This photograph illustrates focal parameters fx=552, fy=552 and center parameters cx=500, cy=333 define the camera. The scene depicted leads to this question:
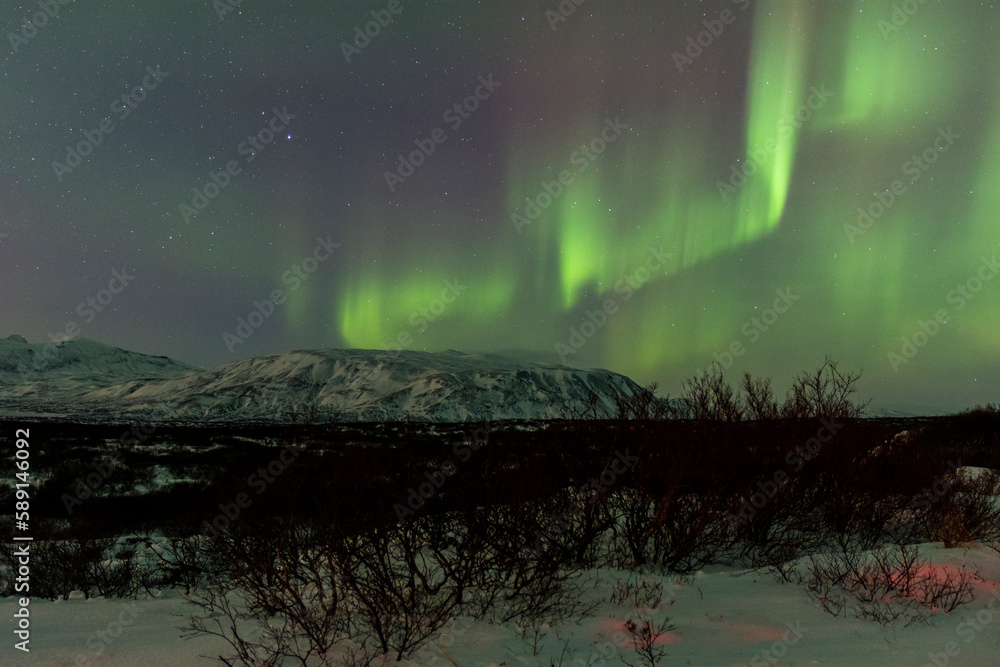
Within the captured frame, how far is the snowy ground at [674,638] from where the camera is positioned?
15.7 feet

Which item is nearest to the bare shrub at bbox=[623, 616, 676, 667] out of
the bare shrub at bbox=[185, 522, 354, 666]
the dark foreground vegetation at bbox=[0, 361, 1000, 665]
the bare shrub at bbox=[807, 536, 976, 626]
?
the dark foreground vegetation at bbox=[0, 361, 1000, 665]

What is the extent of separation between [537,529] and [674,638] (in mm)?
1963

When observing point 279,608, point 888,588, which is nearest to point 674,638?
point 888,588

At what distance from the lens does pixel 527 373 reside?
19738cm

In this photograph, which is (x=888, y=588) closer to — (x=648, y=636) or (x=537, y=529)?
(x=648, y=636)

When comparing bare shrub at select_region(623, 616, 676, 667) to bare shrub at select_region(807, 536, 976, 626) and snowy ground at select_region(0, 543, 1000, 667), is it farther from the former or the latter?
bare shrub at select_region(807, 536, 976, 626)

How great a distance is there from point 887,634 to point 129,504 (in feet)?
80.2

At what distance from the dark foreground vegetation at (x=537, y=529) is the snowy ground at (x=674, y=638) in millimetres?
241

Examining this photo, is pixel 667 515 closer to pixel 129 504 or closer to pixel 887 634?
pixel 887 634

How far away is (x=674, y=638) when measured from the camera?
206 inches

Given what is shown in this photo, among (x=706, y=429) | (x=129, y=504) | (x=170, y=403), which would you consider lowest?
(x=129, y=504)

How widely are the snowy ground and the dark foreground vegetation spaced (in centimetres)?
24

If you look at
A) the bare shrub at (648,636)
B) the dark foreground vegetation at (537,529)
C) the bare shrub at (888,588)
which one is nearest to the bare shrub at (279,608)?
the dark foreground vegetation at (537,529)

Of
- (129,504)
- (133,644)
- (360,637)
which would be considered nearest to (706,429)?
(360,637)
